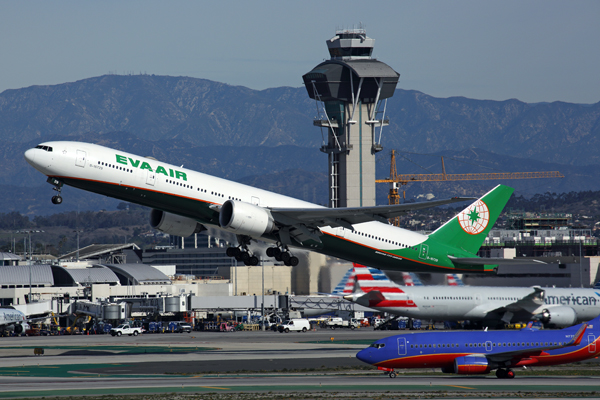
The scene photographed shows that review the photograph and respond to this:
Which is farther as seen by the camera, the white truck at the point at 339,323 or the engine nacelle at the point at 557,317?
the white truck at the point at 339,323

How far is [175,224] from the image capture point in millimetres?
55469

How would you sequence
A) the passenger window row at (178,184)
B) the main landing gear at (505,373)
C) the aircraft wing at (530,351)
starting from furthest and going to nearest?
the main landing gear at (505,373)
the aircraft wing at (530,351)
the passenger window row at (178,184)

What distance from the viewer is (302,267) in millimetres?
107000

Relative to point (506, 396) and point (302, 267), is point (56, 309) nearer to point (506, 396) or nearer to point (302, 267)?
point (302, 267)

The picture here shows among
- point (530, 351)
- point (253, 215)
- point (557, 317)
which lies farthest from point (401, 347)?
point (557, 317)

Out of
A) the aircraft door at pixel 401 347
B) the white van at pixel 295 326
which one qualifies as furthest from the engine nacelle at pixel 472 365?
the white van at pixel 295 326

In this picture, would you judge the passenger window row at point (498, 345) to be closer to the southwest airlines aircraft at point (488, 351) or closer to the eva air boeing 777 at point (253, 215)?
the southwest airlines aircraft at point (488, 351)

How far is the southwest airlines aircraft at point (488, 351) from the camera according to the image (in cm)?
4956

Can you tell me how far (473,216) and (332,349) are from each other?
708 inches

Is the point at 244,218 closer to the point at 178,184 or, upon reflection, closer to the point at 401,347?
the point at 178,184

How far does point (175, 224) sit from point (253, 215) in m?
7.78

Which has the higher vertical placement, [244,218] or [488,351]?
[244,218]

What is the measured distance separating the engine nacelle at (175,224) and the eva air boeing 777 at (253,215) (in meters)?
0.07

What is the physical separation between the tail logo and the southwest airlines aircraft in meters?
15.0
